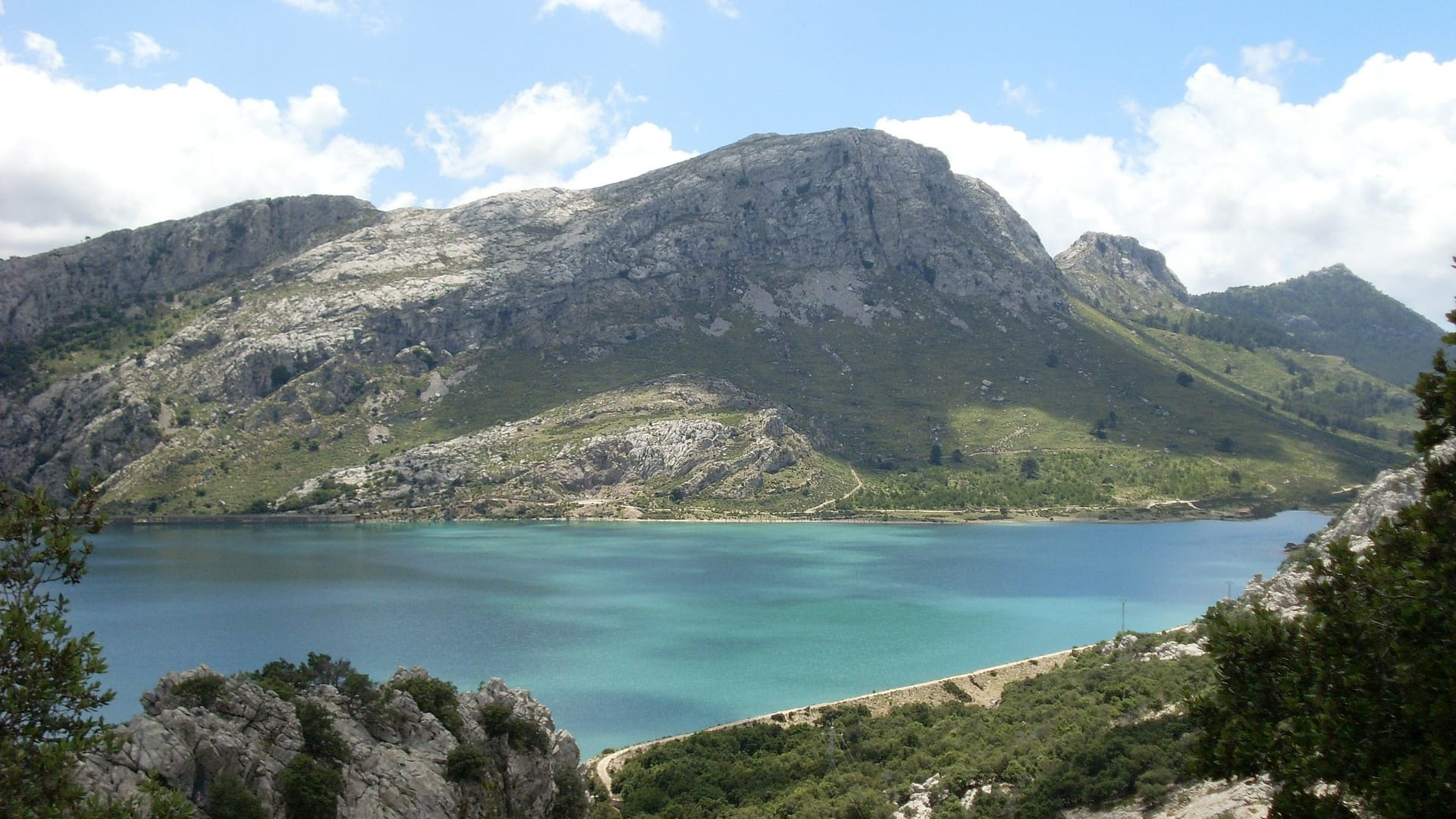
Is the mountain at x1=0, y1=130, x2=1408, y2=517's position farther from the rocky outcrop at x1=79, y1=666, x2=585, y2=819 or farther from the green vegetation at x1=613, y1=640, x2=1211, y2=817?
the rocky outcrop at x1=79, y1=666, x2=585, y2=819

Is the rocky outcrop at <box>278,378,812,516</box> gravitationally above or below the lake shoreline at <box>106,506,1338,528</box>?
above

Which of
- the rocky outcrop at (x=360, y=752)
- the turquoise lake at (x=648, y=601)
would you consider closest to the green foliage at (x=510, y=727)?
the rocky outcrop at (x=360, y=752)

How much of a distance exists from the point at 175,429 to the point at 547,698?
435 feet

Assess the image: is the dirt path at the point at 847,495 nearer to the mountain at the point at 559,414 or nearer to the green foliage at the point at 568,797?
the mountain at the point at 559,414

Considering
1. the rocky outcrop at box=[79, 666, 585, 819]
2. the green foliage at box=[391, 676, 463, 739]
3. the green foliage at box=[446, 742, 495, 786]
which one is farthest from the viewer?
the green foliage at box=[391, 676, 463, 739]

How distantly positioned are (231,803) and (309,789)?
7.19ft

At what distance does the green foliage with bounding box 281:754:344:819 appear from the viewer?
2494cm

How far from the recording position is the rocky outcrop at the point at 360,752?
23359mm

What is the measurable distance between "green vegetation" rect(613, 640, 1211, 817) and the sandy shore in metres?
1.11

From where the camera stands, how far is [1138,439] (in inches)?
6752

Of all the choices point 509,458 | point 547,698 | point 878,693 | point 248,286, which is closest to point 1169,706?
point 878,693

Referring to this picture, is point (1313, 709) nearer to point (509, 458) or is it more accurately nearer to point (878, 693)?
point (878, 693)

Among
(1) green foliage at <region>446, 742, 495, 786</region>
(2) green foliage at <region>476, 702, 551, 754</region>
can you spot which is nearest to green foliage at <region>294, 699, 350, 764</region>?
(1) green foliage at <region>446, 742, 495, 786</region>

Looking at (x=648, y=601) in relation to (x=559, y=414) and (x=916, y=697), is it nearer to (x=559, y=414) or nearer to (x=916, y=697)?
(x=916, y=697)
